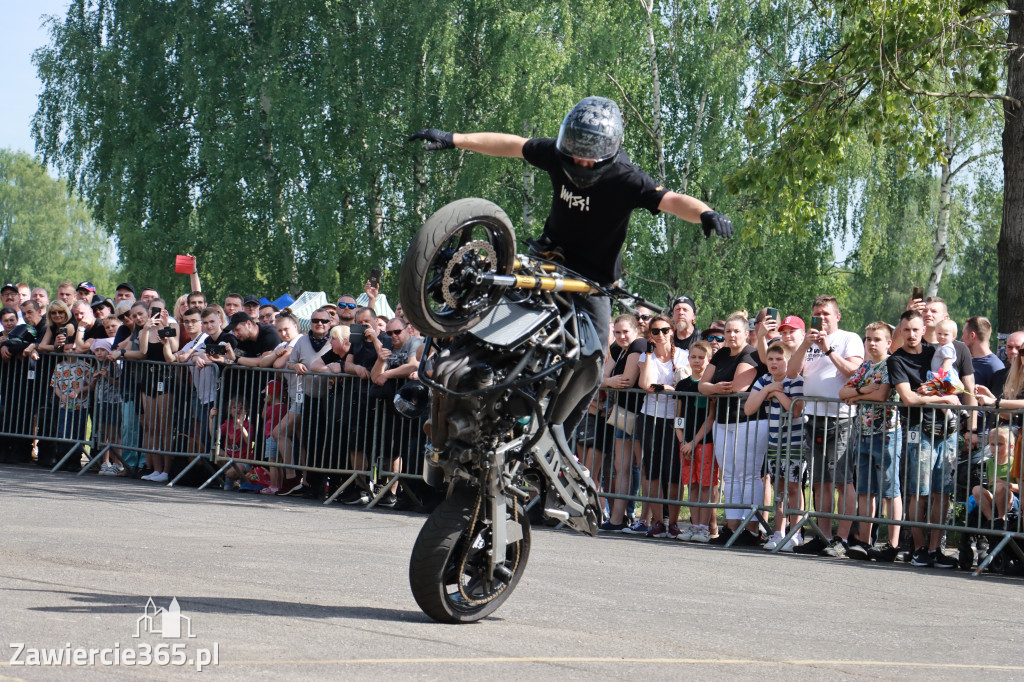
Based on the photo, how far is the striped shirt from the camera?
10961 mm

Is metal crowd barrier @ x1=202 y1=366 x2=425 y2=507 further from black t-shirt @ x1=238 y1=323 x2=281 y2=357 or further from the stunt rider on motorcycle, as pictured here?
the stunt rider on motorcycle

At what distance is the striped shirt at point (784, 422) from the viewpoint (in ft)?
36.0

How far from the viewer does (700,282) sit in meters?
31.1

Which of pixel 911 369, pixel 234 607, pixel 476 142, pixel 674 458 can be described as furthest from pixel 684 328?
pixel 234 607

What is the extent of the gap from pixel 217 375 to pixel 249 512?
129 inches

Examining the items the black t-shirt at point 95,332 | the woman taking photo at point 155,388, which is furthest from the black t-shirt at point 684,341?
the black t-shirt at point 95,332

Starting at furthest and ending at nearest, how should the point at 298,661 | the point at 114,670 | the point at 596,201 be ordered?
the point at 596,201 < the point at 298,661 < the point at 114,670

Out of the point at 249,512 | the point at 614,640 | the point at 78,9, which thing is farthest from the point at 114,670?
the point at 78,9

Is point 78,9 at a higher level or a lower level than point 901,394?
higher

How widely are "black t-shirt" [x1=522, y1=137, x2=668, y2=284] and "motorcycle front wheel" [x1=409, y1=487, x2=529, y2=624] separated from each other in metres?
1.36

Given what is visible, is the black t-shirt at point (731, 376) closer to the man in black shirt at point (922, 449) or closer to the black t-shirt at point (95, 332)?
the man in black shirt at point (922, 449)

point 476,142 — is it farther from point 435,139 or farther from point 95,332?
point 95,332

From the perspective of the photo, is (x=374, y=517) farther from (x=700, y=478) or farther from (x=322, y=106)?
(x=322, y=106)

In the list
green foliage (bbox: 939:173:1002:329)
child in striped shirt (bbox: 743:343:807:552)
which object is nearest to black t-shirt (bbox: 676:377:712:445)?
child in striped shirt (bbox: 743:343:807:552)
